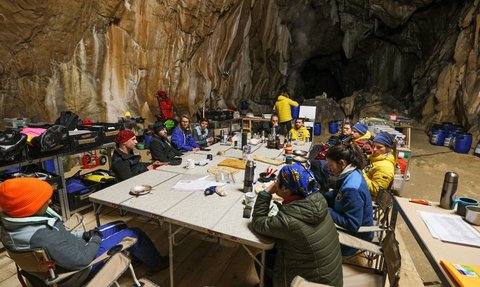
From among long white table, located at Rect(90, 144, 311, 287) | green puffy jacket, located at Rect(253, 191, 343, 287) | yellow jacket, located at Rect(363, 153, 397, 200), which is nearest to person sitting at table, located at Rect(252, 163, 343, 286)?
green puffy jacket, located at Rect(253, 191, 343, 287)

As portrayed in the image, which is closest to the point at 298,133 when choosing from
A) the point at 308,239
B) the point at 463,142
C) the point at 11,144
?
the point at 308,239

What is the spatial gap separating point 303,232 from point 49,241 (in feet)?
4.73

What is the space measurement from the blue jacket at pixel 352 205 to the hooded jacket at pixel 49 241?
1.76 m

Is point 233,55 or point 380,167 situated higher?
point 233,55

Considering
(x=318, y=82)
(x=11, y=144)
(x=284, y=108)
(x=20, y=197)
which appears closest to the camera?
(x=20, y=197)

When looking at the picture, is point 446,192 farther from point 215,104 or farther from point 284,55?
point 284,55

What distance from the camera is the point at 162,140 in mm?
4055

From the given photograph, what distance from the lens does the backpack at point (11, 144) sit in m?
2.55

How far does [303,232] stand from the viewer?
4.86 feet

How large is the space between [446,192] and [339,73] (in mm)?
14925

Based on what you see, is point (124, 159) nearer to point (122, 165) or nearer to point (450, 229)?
point (122, 165)

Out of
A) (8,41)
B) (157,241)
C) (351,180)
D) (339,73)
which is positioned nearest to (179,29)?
(8,41)

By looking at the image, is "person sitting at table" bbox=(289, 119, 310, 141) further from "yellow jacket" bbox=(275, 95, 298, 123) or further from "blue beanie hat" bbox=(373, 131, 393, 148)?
"blue beanie hat" bbox=(373, 131, 393, 148)

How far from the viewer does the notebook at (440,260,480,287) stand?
1.22m
